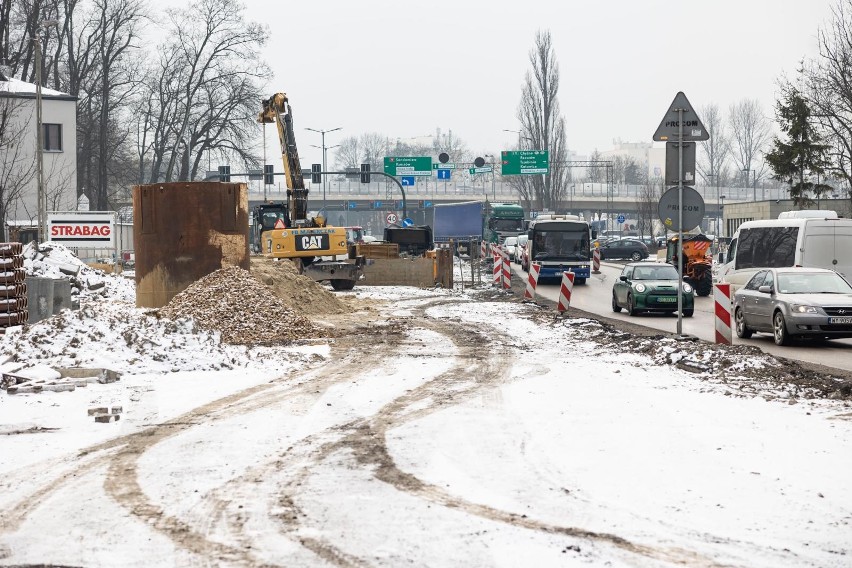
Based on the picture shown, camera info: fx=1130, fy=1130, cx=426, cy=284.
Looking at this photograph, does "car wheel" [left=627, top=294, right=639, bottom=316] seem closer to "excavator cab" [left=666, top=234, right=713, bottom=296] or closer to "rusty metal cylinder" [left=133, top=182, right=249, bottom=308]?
"excavator cab" [left=666, top=234, right=713, bottom=296]

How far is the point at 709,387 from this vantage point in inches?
520

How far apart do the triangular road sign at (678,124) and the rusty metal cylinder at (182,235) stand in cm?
962

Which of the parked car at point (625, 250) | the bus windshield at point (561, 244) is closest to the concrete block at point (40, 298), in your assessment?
the bus windshield at point (561, 244)

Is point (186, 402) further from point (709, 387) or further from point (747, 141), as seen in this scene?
point (747, 141)

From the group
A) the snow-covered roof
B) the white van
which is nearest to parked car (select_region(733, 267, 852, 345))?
the white van

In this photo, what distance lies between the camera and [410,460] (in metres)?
8.73

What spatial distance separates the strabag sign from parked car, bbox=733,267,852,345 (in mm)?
21002

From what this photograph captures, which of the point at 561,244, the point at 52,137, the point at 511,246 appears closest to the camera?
the point at 561,244

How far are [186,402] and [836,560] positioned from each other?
802 cm

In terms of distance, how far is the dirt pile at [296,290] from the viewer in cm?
2794

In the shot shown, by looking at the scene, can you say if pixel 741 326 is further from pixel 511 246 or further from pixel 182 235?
pixel 511 246

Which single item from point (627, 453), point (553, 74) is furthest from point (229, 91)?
point (627, 453)

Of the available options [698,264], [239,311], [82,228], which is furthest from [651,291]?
[82,228]

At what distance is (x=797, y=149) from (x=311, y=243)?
17.5 meters
